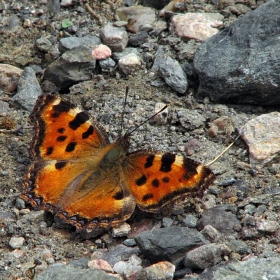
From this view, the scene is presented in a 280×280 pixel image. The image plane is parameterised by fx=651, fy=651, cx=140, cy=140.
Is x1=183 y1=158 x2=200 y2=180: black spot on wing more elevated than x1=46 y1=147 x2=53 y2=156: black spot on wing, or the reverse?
x1=183 y1=158 x2=200 y2=180: black spot on wing

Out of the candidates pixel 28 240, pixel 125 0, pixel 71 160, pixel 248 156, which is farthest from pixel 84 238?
pixel 125 0

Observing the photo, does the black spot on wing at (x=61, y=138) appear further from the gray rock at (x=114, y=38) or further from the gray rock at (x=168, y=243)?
the gray rock at (x=114, y=38)

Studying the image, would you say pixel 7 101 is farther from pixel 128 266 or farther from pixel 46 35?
pixel 128 266

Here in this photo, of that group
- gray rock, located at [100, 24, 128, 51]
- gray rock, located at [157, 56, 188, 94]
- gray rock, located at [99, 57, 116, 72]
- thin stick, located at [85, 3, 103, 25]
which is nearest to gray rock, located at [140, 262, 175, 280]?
gray rock, located at [157, 56, 188, 94]

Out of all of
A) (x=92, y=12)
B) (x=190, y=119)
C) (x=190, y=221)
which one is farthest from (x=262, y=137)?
(x=92, y=12)

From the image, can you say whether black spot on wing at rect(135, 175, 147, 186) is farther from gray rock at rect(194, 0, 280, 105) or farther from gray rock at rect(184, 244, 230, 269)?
gray rock at rect(194, 0, 280, 105)

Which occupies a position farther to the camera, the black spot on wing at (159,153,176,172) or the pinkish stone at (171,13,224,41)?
the pinkish stone at (171,13,224,41)
